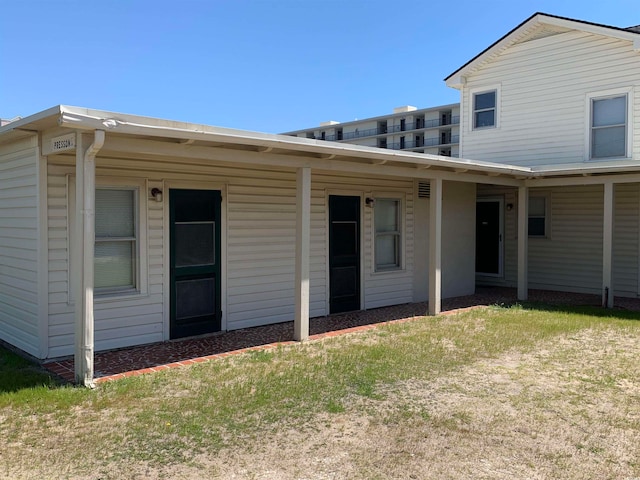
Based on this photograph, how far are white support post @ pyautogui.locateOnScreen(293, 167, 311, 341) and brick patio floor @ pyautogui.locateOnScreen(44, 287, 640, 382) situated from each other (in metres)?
0.29

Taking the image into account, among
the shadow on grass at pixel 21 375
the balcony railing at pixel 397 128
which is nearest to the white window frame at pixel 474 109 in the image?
the shadow on grass at pixel 21 375

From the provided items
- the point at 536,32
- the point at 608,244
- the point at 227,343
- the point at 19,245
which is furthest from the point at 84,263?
the point at 536,32

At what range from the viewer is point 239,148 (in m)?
6.37

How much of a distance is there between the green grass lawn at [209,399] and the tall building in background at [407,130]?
2299 inches

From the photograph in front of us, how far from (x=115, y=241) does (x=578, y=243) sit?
10.4 m

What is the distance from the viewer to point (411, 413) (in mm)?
4605

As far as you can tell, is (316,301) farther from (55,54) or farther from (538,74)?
(55,54)

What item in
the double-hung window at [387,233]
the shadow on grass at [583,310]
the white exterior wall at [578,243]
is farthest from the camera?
the white exterior wall at [578,243]

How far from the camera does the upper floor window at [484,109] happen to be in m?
13.3

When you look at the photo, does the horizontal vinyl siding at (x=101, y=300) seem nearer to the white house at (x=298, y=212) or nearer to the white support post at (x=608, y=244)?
the white house at (x=298, y=212)

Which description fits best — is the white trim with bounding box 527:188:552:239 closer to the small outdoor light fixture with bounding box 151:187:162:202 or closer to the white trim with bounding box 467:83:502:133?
the white trim with bounding box 467:83:502:133

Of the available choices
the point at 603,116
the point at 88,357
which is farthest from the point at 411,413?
the point at 603,116

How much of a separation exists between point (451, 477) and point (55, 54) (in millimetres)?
17471

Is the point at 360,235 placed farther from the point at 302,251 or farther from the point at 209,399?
the point at 209,399
